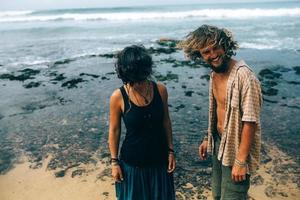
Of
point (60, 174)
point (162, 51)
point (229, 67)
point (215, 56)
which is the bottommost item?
point (60, 174)

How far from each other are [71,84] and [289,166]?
867 centimetres

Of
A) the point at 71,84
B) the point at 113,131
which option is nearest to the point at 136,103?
the point at 113,131

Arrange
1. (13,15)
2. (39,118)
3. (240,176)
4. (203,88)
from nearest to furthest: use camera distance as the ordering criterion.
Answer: (240,176), (39,118), (203,88), (13,15)

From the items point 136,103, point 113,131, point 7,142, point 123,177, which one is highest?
point 136,103

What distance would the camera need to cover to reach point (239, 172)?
3.30m

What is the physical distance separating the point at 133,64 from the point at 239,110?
1044 mm

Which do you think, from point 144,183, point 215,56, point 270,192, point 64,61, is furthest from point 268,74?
point 144,183

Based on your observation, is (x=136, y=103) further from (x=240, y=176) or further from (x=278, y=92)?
(x=278, y=92)

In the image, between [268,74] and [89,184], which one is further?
[268,74]

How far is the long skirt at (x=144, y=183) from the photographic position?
355 cm

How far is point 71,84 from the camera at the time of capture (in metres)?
13.0

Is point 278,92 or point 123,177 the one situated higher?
point 123,177

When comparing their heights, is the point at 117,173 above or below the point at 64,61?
above

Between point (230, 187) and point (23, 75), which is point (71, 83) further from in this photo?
point (230, 187)
